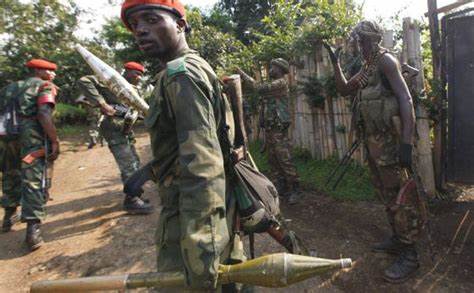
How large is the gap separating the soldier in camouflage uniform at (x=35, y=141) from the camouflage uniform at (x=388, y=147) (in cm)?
363

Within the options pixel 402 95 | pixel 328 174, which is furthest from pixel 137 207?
pixel 402 95

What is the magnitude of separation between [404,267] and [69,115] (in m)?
16.0

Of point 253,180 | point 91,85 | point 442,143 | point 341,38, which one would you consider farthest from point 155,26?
point 341,38

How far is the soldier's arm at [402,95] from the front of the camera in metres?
2.77

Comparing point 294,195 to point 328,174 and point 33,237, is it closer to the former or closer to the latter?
point 328,174

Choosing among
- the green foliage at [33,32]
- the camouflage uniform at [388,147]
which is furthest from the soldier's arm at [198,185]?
the green foliage at [33,32]

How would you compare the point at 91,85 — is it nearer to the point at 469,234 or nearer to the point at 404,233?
the point at 404,233

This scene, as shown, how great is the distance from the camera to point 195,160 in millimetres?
1420

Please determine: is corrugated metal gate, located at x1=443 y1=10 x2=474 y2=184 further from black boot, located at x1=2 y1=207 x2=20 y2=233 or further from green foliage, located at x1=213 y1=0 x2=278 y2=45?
green foliage, located at x1=213 y1=0 x2=278 y2=45

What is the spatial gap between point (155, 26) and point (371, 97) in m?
2.09

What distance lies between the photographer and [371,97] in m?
3.02

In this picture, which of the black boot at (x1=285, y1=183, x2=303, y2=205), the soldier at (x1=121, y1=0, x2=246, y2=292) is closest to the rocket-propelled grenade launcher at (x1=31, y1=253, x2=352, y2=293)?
the soldier at (x1=121, y1=0, x2=246, y2=292)

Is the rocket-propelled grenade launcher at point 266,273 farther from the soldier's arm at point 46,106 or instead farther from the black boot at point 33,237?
the soldier's arm at point 46,106

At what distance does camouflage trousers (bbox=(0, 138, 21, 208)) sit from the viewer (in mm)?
4664
